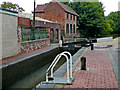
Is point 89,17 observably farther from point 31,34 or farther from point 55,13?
A: point 31,34

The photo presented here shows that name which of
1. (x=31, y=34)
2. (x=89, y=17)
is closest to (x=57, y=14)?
(x=89, y=17)

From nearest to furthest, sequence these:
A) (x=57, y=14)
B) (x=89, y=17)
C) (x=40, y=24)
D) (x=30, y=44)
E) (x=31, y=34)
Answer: (x=30, y=44) < (x=31, y=34) < (x=40, y=24) < (x=57, y=14) < (x=89, y=17)

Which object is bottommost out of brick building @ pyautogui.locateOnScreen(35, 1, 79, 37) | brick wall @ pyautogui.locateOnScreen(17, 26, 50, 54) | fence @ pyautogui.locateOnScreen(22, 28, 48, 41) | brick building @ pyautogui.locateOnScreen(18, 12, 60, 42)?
brick wall @ pyautogui.locateOnScreen(17, 26, 50, 54)

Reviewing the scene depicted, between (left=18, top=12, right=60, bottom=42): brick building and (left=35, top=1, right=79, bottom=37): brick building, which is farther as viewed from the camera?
(left=35, top=1, right=79, bottom=37): brick building

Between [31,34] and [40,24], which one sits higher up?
[40,24]

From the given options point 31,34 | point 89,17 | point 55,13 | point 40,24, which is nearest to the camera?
point 31,34

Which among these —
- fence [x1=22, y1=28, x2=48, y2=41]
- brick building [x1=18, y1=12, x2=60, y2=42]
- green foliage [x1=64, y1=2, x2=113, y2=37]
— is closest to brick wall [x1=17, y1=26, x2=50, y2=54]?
fence [x1=22, y1=28, x2=48, y2=41]

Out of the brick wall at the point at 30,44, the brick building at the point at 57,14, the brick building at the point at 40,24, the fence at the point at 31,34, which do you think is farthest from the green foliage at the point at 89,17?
the brick wall at the point at 30,44

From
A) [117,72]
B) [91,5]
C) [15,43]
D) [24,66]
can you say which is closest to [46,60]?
[15,43]

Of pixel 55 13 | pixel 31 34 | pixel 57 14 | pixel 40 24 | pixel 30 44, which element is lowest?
pixel 30 44

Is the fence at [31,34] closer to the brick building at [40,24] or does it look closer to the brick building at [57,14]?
the brick building at [40,24]

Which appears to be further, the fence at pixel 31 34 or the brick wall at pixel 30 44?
the fence at pixel 31 34

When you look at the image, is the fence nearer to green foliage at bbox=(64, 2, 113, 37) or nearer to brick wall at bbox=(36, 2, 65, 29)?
Result: brick wall at bbox=(36, 2, 65, 29)

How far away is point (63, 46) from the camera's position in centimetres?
2150
